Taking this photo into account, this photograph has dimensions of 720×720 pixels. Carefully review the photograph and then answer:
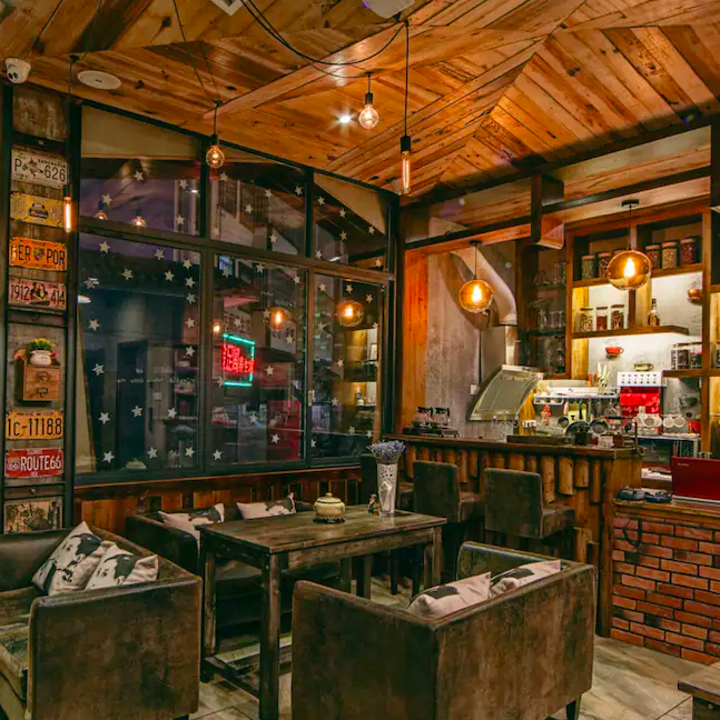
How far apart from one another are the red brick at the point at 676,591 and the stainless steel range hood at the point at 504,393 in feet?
12.1

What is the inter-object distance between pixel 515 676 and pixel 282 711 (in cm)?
134

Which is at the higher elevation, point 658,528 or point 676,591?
point 658,528

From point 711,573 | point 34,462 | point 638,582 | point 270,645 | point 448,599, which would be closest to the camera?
point 448,599

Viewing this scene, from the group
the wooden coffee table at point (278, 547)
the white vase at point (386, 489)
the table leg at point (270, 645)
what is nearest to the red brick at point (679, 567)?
the wooden coffee table at point (278, 547)

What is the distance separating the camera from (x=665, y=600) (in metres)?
4.09

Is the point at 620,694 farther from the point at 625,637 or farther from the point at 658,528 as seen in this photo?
the point at 658,528

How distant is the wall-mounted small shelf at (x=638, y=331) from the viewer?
6844 millimetres

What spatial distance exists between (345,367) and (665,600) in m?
3.21

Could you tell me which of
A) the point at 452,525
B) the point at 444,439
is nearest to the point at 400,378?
the point at 444,439

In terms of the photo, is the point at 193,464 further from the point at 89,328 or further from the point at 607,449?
the point at 607,449

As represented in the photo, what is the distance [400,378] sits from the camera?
253 inches

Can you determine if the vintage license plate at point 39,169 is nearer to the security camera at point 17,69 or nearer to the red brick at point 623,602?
the security camera at point 17,69

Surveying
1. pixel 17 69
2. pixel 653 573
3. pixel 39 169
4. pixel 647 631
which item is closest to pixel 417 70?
pixel 17 69

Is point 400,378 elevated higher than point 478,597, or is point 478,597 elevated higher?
point 400,378
